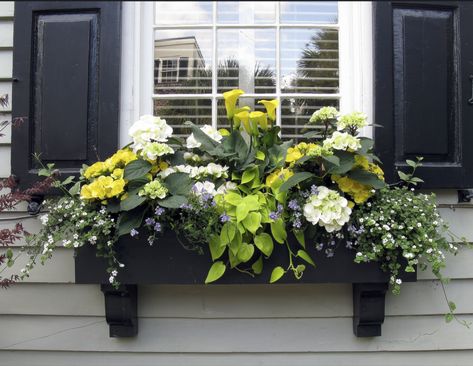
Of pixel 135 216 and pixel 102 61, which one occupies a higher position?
pixel 102 61

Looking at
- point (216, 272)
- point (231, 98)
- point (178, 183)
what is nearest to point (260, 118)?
point (231, 98)

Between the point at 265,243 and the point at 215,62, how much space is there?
966mm

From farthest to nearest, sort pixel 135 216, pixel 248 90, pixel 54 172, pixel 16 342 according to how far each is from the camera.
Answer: pixel 248 90 → pixel 16 342 → pixel 54 172 → pixel 135 216

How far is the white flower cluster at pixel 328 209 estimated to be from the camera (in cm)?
158

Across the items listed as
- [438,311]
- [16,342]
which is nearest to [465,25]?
[438,311]

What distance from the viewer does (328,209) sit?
159cm

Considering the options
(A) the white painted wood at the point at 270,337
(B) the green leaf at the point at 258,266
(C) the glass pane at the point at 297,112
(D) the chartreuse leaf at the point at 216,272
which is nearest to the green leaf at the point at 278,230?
(B) the green leaf at the point at 258,266

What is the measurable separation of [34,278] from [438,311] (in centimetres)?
175

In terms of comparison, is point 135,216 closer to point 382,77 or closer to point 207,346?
point 207,346

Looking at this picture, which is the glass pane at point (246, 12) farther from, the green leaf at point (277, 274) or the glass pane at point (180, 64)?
the green leaf at point (277, 274)

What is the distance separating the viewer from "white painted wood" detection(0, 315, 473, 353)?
74.8 inches

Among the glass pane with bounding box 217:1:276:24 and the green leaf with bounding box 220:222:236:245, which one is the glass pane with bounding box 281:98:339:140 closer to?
the glass pane with bounding box 217:1:276:24

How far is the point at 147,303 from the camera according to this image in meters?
1.91

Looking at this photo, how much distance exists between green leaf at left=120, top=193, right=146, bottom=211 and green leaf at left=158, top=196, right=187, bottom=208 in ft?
0.22
